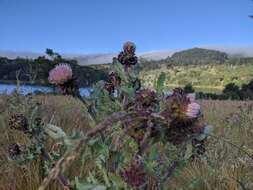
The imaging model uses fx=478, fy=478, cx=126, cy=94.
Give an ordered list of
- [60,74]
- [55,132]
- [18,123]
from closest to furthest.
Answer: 1. [55,132]
2. [60,74]
3. [18,123]

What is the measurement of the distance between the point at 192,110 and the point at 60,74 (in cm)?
100

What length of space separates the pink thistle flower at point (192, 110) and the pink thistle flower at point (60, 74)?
97 centimetres

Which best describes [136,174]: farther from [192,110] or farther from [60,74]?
[60,74]

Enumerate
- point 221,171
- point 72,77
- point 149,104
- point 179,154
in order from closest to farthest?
point 149,104 < point 179,154 < point 72,77 < point 221,171

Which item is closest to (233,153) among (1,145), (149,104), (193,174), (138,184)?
(193,174)

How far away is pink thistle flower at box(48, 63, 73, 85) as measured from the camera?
1.99 m

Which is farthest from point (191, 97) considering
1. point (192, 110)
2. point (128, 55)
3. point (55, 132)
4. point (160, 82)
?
point (128, 55)

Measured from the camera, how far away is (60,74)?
6.55 ft

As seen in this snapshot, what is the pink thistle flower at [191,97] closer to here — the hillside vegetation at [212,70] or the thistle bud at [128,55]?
the thistle bud at [128,55]

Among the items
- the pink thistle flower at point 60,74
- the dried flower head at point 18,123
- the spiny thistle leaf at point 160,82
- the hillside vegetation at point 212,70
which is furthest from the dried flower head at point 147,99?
the hillside vegetation at point 212,70

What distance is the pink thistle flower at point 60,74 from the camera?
1.99 m

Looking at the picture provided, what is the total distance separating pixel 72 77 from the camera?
203cm

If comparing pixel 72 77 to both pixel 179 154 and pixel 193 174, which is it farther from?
pixel 193 174

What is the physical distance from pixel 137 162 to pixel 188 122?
0.61 ft
